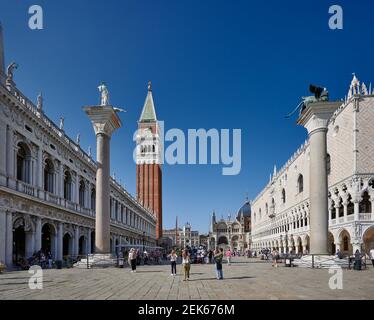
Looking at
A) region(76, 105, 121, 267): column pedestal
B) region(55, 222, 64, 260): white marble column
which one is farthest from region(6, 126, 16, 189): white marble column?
region(55, 222, 64, 260): white marble column

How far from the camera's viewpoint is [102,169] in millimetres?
24750

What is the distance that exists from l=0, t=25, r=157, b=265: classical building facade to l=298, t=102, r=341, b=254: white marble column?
60.9 feet

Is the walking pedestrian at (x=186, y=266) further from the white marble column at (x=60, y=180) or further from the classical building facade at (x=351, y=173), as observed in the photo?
the classical building facade at (x=351, y=173)

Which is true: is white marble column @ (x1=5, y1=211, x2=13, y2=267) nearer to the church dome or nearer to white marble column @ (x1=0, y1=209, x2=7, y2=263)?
white marble column @ (x1=0, y1=209, x2=7, y2=263)

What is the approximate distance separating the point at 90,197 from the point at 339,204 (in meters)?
28.7

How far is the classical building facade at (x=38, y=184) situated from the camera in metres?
25.0

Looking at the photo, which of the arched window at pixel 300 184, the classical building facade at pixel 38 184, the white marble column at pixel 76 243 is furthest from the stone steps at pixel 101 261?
the arched window at pixel 300 184

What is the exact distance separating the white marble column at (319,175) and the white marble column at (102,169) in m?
12.4

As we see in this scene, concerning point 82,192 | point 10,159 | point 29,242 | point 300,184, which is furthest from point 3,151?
point 300,184

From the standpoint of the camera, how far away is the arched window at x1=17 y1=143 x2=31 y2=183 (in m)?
28.3

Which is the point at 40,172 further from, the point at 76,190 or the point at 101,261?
the point at 101,261

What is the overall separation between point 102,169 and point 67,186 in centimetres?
1560
